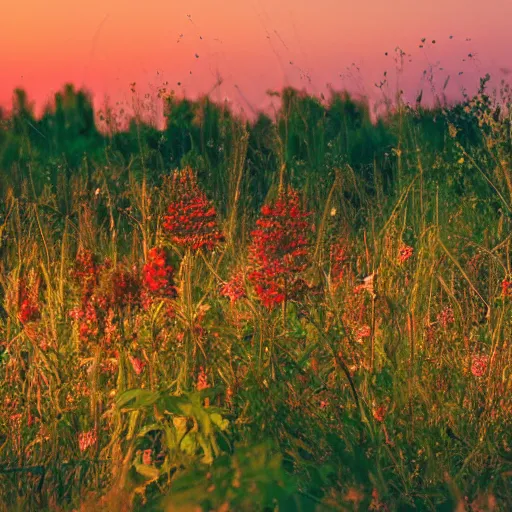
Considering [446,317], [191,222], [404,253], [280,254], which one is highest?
[191,222]

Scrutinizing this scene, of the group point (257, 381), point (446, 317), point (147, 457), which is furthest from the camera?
point (446, 317)

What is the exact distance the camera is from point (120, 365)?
2.65 metres

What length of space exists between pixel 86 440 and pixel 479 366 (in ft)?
4.14

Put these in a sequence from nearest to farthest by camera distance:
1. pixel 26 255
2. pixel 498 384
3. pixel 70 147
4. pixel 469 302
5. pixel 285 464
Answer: pixel 285 464 < pixel 498 384 < pixel 469 302 < pixel 26 255 < pixel 70 147

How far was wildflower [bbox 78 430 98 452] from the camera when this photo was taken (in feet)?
8.24

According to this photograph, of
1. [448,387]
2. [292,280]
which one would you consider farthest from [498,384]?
[292,280]

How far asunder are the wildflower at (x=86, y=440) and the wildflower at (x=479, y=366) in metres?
1.21

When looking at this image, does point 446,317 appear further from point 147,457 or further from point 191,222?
point 147,457

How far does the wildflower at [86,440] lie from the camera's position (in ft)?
8.24

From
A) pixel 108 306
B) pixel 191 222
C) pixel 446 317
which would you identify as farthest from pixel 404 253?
pixel 108 306

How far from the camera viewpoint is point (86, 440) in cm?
252

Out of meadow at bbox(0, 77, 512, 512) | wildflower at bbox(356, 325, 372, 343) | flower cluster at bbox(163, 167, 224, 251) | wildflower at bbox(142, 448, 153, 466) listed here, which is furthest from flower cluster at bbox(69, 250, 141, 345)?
wildflower at bbox(356, 325, 372, 343)

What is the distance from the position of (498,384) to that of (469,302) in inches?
44.6

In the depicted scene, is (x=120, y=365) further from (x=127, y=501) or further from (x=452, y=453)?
(x=452, y=453)
